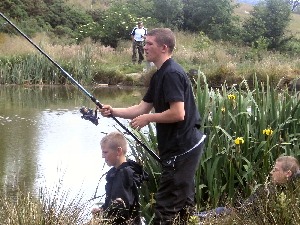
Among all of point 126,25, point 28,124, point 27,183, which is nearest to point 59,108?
point 28,124

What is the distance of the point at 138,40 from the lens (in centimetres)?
2312

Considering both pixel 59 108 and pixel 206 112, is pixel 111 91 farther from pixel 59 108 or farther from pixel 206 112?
pixel 206 112

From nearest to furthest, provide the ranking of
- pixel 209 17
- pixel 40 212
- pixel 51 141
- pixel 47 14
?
pixel 40 212 → pixel 51 141 → pixel 209 17 → pixel 47 14

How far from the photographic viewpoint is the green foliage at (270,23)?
29628 millimetres

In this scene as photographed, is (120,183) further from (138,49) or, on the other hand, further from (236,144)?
(138,49)

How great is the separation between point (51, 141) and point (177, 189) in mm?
6466

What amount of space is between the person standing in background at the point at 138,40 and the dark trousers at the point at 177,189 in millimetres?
18541

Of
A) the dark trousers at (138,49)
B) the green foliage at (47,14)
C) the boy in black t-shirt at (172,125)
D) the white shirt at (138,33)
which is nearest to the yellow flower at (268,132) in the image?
the boy in black t-shirt at (172,125)

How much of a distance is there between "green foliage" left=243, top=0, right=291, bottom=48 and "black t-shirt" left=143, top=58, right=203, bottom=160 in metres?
26.1

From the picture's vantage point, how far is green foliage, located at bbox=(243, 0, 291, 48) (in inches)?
1166

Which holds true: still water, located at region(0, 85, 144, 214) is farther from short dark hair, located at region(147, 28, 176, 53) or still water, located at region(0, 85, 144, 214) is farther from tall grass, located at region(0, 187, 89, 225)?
short dark hair, located at region(147, 28, 176, 53)

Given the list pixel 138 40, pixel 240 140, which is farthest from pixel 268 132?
pixel 138 40

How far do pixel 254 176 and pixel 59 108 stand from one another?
34.9 ft

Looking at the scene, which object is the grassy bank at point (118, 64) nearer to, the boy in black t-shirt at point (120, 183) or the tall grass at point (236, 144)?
the tall grass at point (236, 144)
